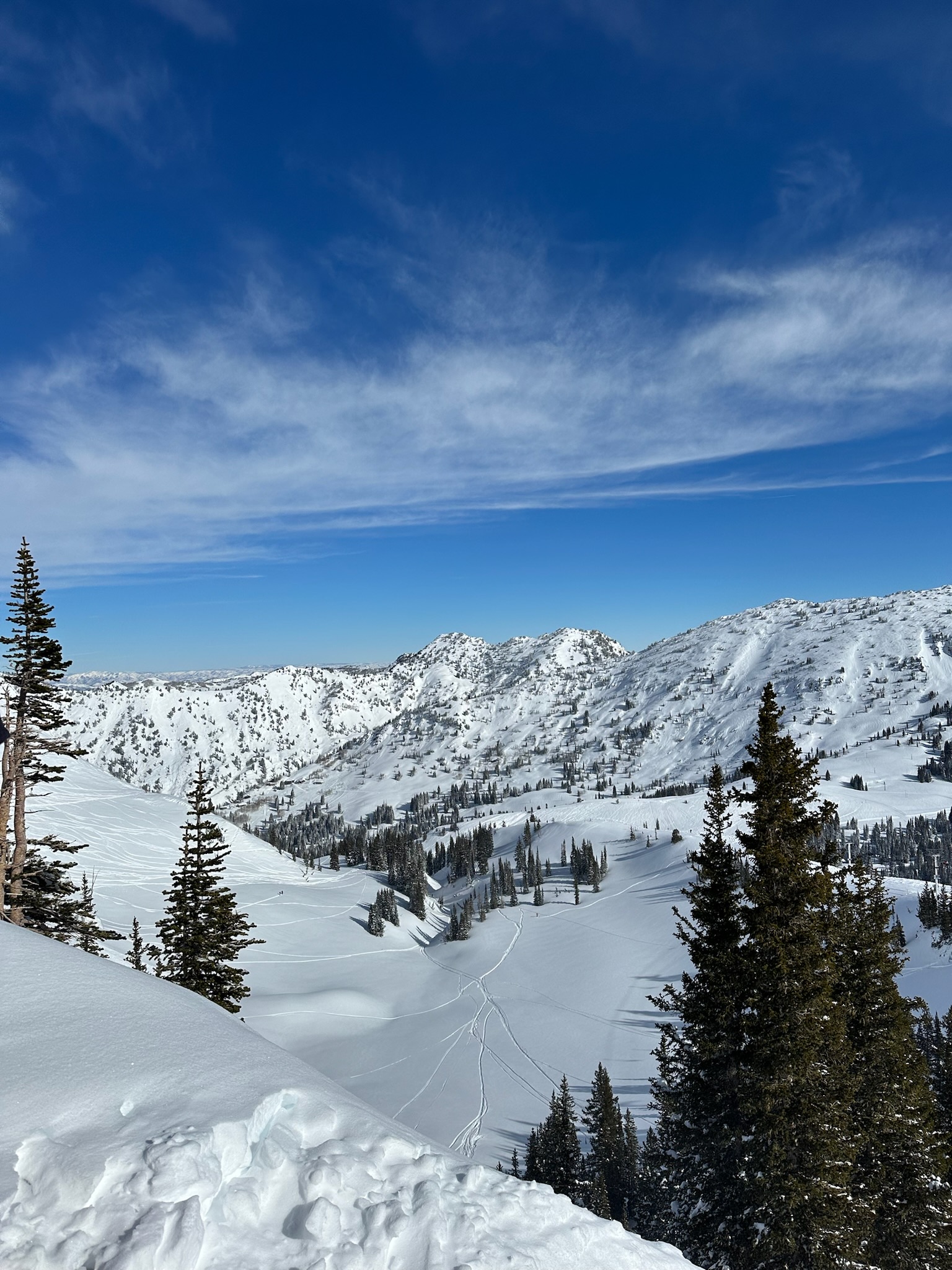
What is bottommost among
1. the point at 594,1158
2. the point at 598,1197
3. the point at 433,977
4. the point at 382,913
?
the point at 433,977

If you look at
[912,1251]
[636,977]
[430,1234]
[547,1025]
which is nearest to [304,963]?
[547,1025]

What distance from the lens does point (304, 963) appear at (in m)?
98.0

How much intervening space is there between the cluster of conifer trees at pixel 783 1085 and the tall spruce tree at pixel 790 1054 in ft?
0.10

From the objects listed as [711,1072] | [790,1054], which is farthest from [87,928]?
[790,1054]

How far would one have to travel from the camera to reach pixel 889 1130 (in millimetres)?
14891

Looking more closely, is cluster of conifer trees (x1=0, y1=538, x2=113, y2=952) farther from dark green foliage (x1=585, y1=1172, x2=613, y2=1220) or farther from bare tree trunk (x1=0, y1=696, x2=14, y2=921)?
dark green foliage (x1=585, y1=1172, x2=613, y2=1220)

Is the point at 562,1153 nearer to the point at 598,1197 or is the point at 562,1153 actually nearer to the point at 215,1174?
the point at 598,1197

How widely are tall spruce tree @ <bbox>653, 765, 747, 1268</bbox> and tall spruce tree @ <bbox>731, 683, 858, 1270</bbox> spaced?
306 millimetres

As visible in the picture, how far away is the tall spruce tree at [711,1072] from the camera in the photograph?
43.6ft

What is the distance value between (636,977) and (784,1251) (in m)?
110

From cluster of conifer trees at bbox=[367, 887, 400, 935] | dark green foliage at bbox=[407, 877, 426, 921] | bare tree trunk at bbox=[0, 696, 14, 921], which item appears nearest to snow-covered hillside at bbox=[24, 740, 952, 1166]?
cluster of conifer trees at bbox=[367, 887, 400, 935]

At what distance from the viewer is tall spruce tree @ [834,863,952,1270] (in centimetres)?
1456

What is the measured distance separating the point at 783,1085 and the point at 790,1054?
592 mm

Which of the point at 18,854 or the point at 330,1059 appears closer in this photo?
the point at 18,854
